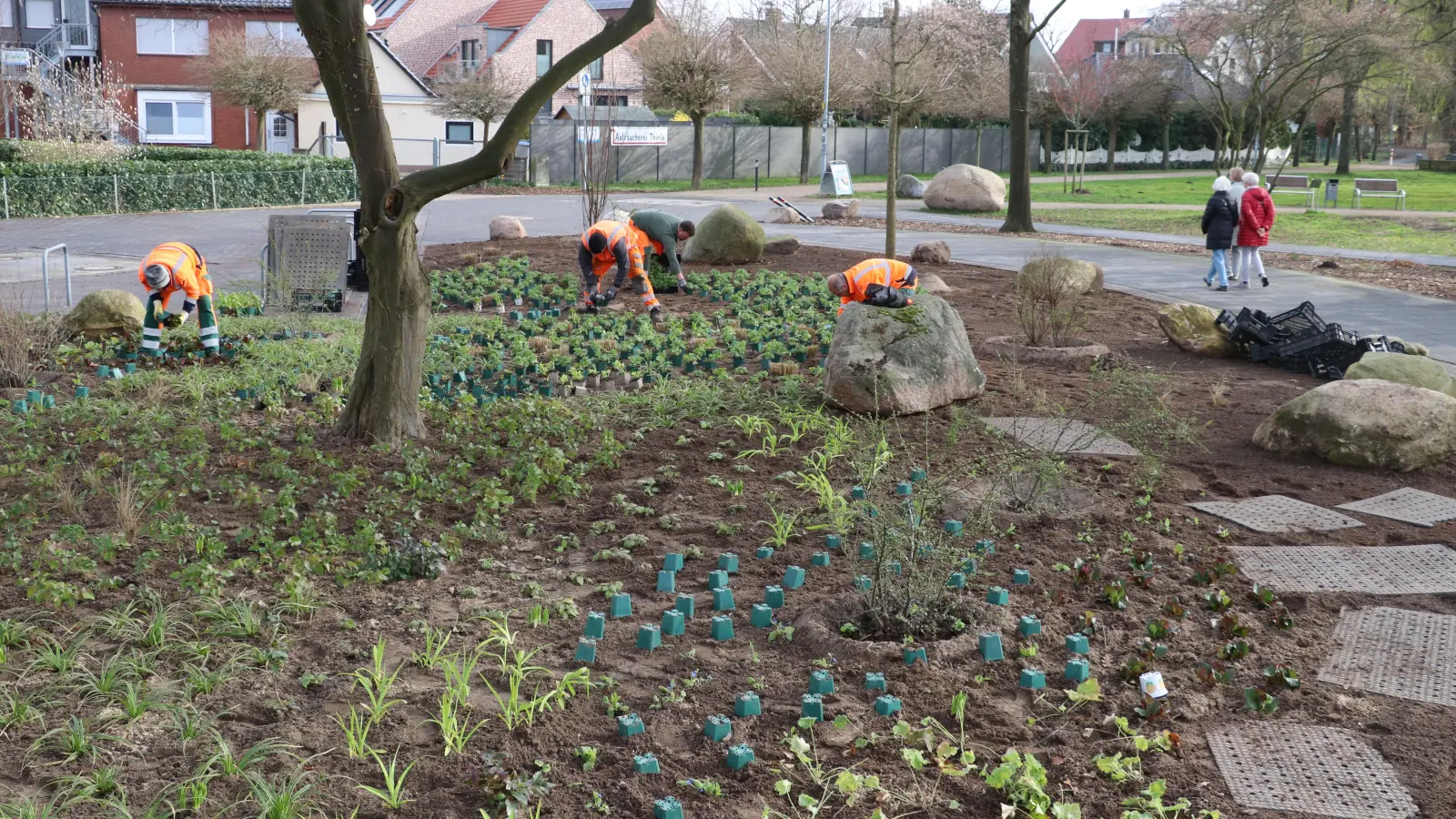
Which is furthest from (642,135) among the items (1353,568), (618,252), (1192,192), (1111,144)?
(1353,568)

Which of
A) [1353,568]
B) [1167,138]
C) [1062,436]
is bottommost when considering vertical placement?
[1353,568]

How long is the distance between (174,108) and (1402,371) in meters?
46.3

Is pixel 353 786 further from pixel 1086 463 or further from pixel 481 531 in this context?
pixel 1086 463

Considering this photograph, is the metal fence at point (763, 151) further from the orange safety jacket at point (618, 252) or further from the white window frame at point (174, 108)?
the orange safety jacket at point (618, 252)

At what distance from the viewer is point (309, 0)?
6.17m

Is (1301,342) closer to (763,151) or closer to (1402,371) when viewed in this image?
(1402,371)

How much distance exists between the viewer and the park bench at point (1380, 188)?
1203 inches

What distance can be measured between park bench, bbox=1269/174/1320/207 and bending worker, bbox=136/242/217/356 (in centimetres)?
2501

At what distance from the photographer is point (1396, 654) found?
171 inches

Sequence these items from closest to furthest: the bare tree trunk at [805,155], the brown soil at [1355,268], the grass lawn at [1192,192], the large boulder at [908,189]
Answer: the brown soil at [1355,268], the grass lawn at [1192,192], the large boulder at [908,189], the bare tree trunk at [805,155]

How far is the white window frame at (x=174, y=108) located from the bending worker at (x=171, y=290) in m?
39.7

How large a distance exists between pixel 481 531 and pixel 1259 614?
127 inches

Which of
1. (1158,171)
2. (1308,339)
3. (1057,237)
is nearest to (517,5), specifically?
(1158,171)

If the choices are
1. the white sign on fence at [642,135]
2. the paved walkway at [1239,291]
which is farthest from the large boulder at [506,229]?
the white sign on fence at [642,135]
